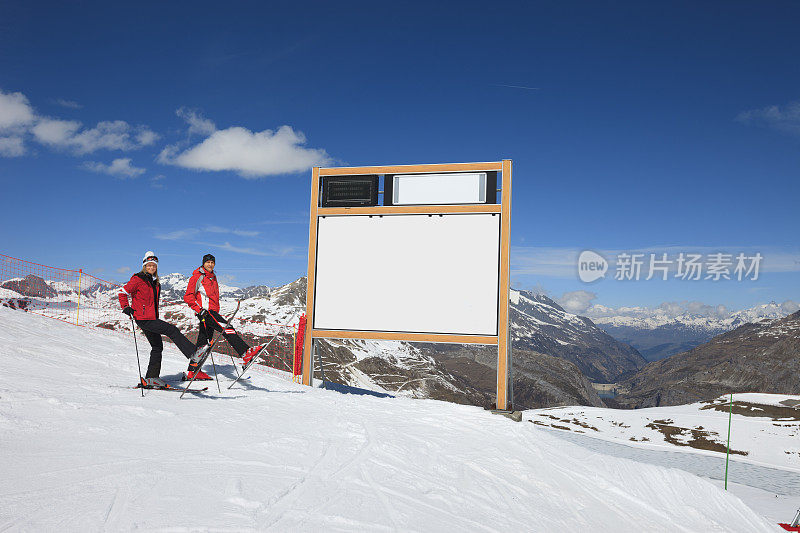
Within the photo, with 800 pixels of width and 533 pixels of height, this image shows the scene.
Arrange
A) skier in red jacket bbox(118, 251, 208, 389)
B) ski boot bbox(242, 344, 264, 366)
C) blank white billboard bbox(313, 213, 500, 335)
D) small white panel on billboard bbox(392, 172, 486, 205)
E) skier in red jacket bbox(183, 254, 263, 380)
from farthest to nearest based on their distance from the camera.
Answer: small white panel on billboard bbox(392, 172, 486, 205) → blank white billboard bbox(313, 213, 500, 335) → ski boot bbox(242, 344, 264, 366) → skier in red jacket bbox(183, 254, 263, 380) → skier in red jacket bbox(118, 251, 208, 389)

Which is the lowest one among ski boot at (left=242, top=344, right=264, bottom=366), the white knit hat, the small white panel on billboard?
ski boot at (left=242, top=344, right=264, bottom=366)

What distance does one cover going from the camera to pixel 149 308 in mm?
8820

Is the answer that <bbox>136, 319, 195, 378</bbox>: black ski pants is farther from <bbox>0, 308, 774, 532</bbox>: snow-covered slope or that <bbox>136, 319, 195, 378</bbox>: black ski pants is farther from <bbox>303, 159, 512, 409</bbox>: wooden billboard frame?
<bbox>303, 159, 512, 409</bbox>: wooden billboard frame

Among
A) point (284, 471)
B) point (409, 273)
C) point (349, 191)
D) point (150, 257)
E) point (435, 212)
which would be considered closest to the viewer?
point (284, 471)

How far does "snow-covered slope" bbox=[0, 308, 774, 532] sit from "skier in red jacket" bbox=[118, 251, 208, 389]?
0.71 m

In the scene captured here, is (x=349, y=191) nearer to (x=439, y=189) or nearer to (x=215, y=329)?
(x=439, y=189)

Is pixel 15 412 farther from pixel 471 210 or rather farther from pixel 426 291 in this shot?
pixel 471 210

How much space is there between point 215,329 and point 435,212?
706 centimetres

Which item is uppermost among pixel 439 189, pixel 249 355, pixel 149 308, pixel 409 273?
pixel 439 189

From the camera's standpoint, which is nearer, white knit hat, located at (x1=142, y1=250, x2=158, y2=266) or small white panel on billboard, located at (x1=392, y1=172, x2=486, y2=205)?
white knit hat, located at (x1=142, y1=250, x2=158, y2=266)

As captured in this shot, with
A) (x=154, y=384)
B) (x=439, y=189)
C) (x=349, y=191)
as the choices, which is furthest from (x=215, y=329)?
(x=439, y=189)

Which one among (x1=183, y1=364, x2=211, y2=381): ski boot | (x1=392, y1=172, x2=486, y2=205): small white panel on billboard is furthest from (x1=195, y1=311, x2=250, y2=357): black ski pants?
(x1=392, y1=172, x2=486, y2=205): small white panel on billboard

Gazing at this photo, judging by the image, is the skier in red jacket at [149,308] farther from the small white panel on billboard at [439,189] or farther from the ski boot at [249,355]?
the small white panel on billboard at [439,189]

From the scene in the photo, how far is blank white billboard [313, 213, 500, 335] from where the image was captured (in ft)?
44.6
